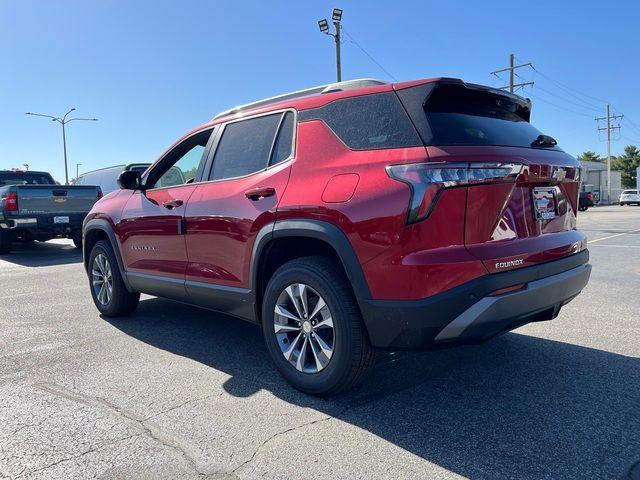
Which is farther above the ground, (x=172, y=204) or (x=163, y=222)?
(x=172, y=204)

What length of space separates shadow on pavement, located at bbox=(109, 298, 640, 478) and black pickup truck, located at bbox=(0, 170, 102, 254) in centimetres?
795

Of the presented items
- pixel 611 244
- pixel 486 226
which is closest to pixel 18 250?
pixel 486 226

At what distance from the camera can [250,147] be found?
3738mm

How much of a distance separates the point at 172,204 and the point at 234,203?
35.6 inches

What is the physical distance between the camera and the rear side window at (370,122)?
2.74 meters

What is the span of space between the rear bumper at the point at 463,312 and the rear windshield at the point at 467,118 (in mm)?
760

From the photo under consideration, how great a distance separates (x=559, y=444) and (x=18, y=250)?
13.8 m

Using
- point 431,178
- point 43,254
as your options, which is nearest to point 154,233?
point 431,178

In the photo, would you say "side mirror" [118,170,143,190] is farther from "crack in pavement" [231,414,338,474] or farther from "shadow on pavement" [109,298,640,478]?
"crack in pavement" [231,414,338,474]

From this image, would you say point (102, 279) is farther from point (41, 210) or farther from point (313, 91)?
point (41, 210)

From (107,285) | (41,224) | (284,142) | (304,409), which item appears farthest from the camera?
(41,224)

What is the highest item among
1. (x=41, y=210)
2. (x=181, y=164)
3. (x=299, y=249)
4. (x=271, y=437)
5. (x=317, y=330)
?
(x=181, y=164)

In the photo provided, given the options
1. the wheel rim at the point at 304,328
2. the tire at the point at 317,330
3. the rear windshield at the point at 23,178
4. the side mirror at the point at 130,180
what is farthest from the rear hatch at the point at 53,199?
the wheel rim at the point at 304,328

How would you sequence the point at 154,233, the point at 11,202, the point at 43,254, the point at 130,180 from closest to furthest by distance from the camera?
1. the point at 154,233
2. the point at 130,180
3. the point at 11,202
4. the point at 43,254
